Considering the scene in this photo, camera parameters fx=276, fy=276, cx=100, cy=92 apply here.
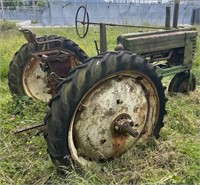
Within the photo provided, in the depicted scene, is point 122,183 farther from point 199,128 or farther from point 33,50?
point 33,50

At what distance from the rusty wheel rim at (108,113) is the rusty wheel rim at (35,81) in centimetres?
133

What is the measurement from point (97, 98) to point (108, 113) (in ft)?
0.59

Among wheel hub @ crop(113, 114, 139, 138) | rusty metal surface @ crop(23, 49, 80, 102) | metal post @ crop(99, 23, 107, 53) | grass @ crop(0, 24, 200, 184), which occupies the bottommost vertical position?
grass @ crop(0, 24, 200, 184)

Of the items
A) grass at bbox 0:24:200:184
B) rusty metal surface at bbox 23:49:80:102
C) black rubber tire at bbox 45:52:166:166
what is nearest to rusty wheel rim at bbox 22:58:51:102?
rusty metal surface at bbox 23:49:80:102

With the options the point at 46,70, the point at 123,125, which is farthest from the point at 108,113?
the point at 46,70

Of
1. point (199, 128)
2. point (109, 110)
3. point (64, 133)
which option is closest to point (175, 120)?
point (199, 128)

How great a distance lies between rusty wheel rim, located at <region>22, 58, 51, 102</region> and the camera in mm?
3488

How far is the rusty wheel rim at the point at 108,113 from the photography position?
2262 millimetres

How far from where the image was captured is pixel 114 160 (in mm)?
2545

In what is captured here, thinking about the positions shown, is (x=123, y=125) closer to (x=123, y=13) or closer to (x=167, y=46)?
(x=167, y=46)

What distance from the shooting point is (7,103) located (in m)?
3.79

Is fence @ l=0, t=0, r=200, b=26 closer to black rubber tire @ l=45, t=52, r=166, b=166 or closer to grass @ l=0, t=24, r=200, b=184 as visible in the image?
grass @ l=0, t=24, r=200, b=184

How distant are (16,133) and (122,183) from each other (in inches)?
48.6

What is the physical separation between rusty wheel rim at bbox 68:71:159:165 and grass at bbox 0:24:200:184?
13 cm
